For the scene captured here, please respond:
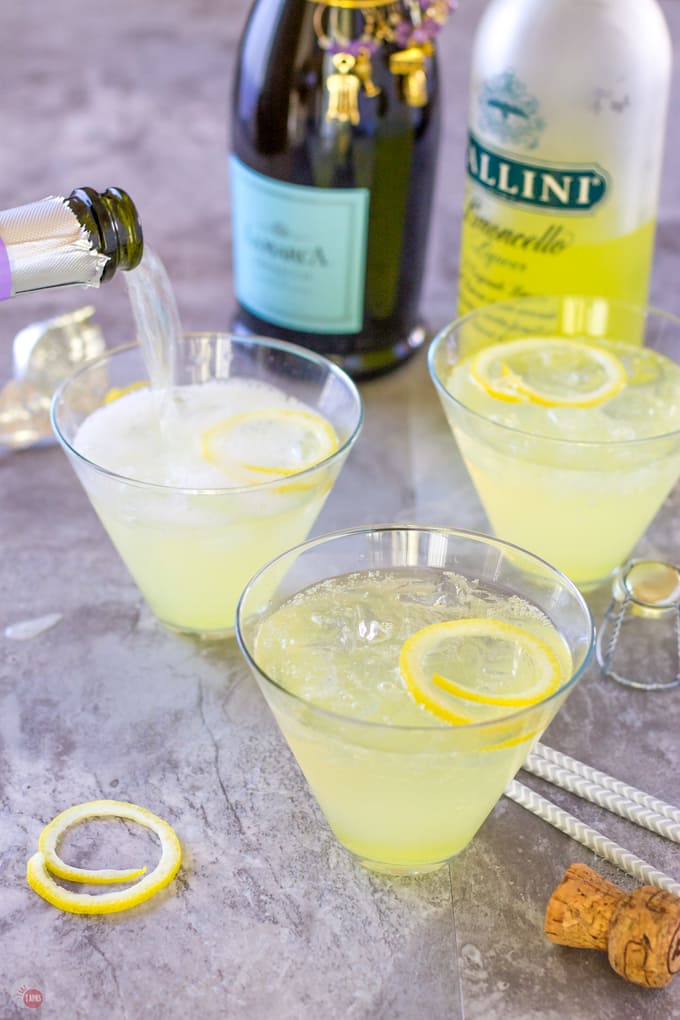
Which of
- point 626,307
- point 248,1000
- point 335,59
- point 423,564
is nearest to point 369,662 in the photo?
point 423,564

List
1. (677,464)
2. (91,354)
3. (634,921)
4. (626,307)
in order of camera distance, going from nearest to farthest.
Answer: (634,921) → (677,464) → (626,307) → (91,354)

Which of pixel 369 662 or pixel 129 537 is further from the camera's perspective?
pixel 129 537

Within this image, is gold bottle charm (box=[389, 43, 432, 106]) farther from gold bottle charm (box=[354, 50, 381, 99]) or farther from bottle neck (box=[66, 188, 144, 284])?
bottle neck (box=[66, 188, 144, 284])

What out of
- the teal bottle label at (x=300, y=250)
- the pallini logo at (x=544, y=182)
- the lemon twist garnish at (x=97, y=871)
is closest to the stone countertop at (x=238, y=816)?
the lemon twist garnish at (x=97, y=871)

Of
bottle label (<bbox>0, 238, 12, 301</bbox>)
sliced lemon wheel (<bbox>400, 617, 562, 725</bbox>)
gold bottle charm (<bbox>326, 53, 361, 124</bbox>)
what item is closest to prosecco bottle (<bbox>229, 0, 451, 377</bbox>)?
gold bottle charm (<bbox>326, 53, 361, 124</bbox>)

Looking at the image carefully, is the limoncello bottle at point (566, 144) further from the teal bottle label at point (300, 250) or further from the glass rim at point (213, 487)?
the glass rim at point (213, 487)

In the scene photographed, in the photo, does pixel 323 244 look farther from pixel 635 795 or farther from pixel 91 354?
pixel 635 795

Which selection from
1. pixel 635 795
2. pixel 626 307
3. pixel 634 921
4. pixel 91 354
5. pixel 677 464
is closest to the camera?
pixel 634 921
